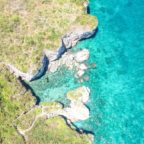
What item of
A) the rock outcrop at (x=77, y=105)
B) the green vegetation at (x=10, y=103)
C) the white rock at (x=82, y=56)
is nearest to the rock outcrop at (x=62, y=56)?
the white rock at (x=82, y=56)

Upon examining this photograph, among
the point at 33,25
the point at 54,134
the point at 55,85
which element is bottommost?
the point at 54,134

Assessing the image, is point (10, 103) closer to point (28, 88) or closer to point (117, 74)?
point (28, 88)

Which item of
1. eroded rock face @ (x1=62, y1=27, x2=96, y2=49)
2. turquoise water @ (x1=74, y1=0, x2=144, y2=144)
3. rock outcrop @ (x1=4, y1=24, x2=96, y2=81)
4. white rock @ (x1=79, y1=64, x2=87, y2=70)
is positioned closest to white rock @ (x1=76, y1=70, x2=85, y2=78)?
rock outcrop @ (x1=4, y1=24, x2=96, y2=81)

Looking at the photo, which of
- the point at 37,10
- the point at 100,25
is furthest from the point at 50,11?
the point at 100,25

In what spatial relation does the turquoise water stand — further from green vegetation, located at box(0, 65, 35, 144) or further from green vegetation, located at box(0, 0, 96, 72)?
green vegetation, located at box(0, 65, 35, 144)

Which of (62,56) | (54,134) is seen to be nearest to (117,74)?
(62,56)

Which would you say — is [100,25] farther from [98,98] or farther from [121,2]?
[98,98]

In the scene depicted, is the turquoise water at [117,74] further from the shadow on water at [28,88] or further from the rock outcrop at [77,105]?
the shadow on water at [28,88]

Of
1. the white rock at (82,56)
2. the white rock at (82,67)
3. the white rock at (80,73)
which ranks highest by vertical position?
the white rock at (82,56)
